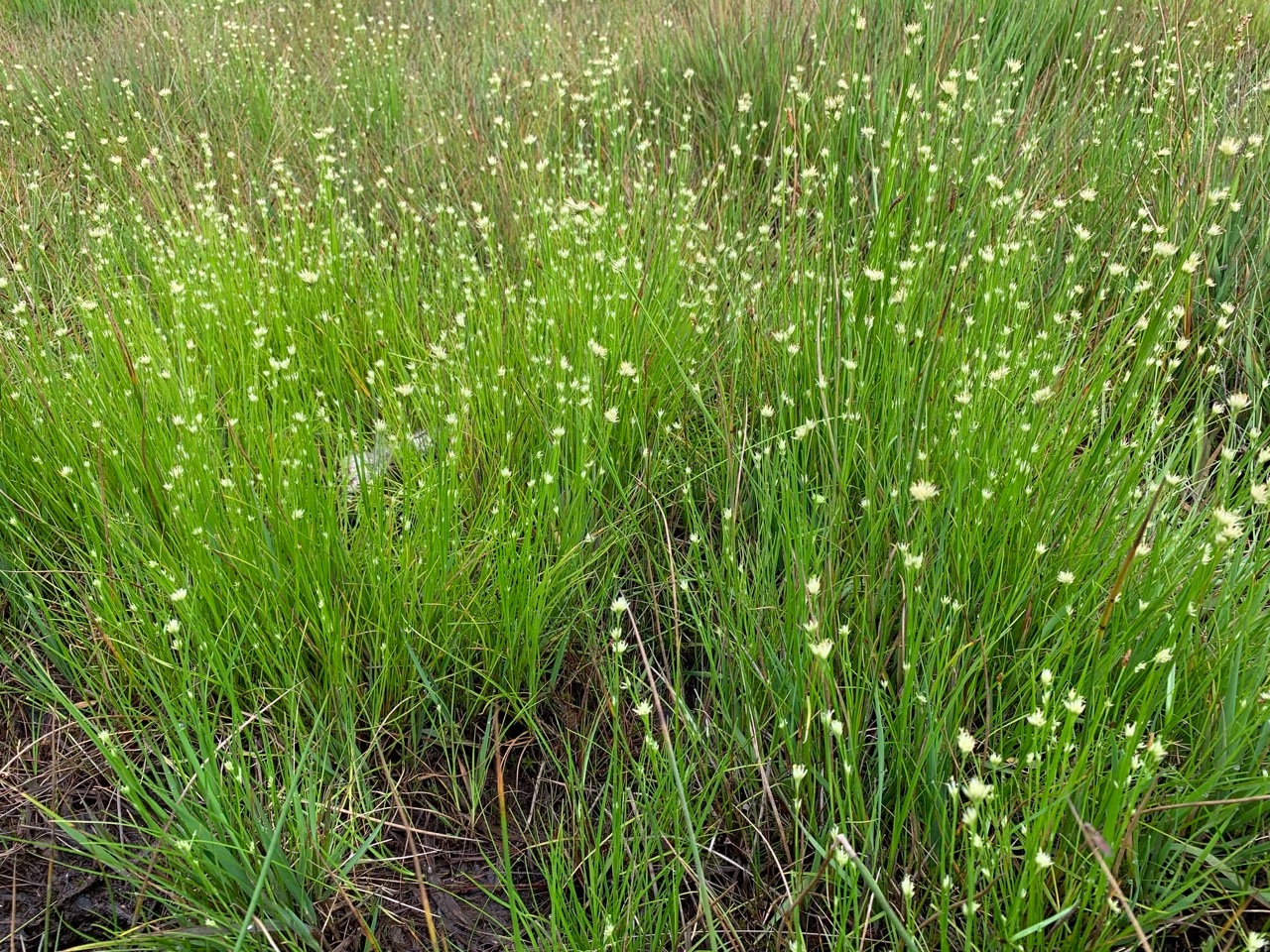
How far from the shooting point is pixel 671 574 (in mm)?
2064

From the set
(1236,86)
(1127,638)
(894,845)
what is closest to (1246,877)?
(1127,638)

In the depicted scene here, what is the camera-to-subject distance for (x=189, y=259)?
3.21 metres

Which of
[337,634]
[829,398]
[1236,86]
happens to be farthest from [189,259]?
[1236,86]

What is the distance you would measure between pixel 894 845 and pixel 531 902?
767 mm

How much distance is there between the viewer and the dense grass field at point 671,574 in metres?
1.56

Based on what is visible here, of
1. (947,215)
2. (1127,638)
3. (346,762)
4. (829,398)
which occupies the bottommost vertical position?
(346,762)

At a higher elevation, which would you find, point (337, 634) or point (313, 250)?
point (313, 250)

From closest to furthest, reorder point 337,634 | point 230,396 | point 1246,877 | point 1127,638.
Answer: point 1246,877
point 1127,638
point 337,634
point 230,396

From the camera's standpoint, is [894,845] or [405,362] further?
[405,362]

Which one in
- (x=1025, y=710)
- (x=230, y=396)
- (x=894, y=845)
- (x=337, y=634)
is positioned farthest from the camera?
(x=230, y=396)

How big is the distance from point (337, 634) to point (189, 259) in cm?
201

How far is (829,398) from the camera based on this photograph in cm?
236

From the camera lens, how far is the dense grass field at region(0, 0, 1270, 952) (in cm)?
156

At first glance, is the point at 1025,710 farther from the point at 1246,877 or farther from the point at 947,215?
the point at 947,215
